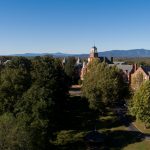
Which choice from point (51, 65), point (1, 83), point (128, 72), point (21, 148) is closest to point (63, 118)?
point (51, 65)

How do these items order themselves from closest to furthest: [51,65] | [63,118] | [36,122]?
[36,122] < [63,118] < [51,65]

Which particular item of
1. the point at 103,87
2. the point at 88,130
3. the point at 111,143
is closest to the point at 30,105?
the point at 111,143

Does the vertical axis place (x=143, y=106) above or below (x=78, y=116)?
above

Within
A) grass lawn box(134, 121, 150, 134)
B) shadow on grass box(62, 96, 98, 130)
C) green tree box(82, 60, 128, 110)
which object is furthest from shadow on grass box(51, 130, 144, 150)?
green tree box(82, 60, 128, 110)

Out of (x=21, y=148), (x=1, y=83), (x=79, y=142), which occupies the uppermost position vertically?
(x=1, y=83)

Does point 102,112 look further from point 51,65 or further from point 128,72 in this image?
point 128,72

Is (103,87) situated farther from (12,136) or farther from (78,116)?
(12,136)

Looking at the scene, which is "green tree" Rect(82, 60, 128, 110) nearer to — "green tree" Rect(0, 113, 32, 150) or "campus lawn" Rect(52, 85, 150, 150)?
"campus lawn" Rect(52, 85, 150, 150)

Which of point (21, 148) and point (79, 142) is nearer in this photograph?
point (21, 148)
